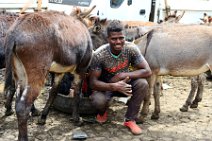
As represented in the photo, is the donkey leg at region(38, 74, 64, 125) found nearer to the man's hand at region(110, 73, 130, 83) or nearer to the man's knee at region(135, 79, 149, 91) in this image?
the man's hand at region(110, 73, 130, 83)

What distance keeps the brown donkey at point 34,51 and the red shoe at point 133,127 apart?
4.23 feet

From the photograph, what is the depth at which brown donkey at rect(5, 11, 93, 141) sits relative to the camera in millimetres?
4148

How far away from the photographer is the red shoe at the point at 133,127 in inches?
199

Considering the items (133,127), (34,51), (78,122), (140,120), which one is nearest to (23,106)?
(34,51)

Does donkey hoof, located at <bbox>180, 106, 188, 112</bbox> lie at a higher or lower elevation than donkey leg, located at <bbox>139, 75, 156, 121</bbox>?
lower

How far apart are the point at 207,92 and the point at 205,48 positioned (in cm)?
227

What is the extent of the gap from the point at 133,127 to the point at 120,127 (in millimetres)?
303

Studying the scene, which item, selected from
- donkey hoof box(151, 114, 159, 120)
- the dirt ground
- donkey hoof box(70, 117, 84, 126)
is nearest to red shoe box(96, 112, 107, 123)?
the dirt ground

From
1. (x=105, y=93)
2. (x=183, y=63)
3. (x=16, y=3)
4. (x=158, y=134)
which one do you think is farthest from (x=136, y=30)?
(x=16, y=3)

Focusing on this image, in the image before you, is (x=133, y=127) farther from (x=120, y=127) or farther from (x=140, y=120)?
(x=140, y=120)

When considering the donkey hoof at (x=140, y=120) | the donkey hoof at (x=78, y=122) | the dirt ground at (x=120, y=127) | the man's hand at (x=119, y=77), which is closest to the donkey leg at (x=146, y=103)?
the donkey hoof at (x=140, y=120)

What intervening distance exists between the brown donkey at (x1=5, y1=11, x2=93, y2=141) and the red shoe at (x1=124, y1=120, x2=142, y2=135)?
4.23 feet

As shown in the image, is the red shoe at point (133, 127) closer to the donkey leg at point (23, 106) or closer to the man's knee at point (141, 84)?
the man's knee at point (141, 84)

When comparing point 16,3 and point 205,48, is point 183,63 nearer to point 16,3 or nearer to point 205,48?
point 205,48
